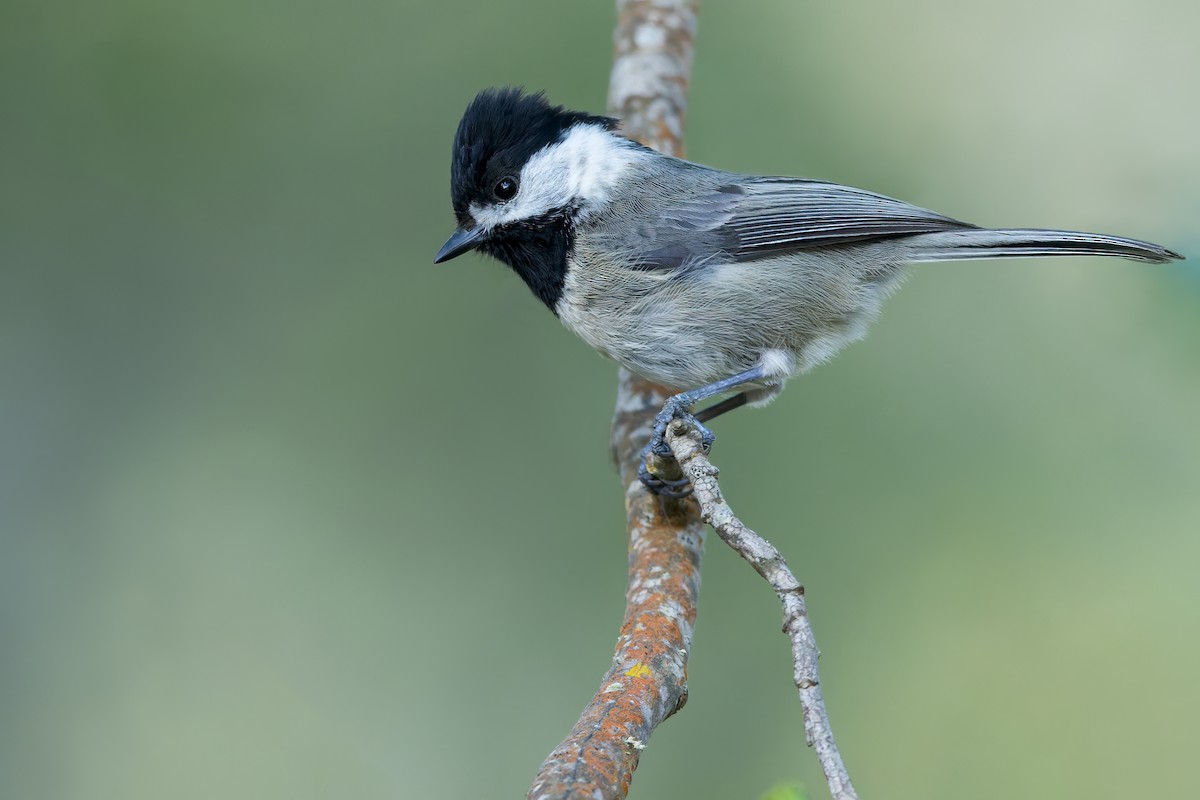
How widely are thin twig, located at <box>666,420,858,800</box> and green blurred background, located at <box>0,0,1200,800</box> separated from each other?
129 cm

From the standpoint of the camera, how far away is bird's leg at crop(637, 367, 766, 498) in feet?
7.26

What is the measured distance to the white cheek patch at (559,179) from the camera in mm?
2732

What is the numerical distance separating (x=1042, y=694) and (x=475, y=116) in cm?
244

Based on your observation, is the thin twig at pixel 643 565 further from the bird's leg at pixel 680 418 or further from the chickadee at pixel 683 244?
the chickadee at pixel 683 244

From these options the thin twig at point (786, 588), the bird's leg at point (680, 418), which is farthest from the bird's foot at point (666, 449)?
the thin twig at point (786, 588)

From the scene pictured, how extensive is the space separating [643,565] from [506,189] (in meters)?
1.13

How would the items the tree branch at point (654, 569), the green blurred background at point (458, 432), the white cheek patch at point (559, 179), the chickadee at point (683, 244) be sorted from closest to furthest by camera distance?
the tree branch at point (654, 569) < the chickadee at point (683, 244) < the white cheek patch at point (559, 179) < the green blurred background at point (458, 432)

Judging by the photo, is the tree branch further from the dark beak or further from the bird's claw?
the dark beak

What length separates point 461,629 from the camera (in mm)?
3674

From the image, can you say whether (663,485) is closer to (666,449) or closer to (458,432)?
(666,449)

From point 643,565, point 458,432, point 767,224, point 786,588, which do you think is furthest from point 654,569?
point 458,432

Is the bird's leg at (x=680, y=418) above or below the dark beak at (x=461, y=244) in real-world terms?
below

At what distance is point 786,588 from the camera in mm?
1510

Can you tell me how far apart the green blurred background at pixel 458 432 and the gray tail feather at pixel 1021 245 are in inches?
18.5
